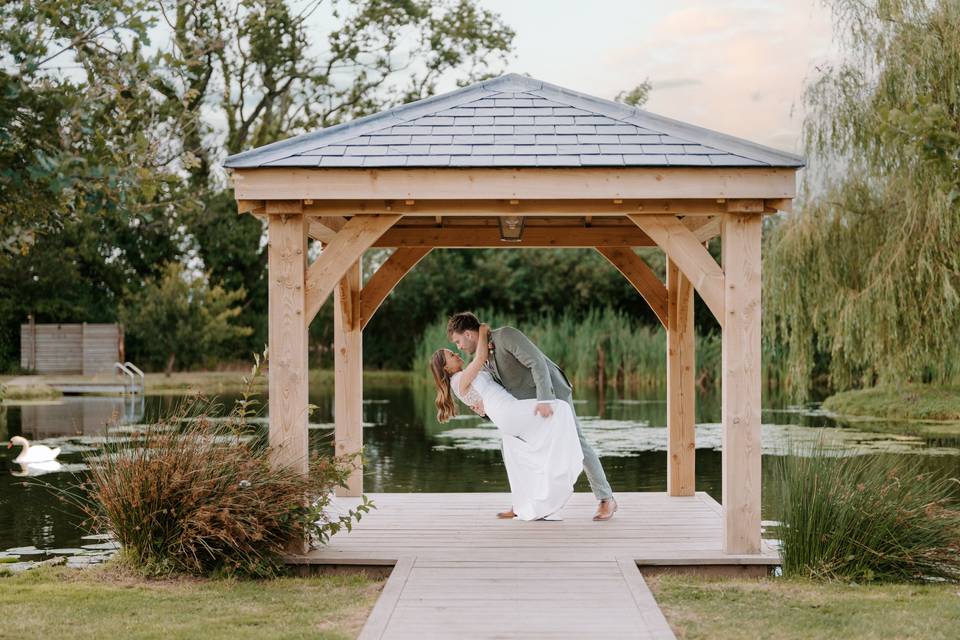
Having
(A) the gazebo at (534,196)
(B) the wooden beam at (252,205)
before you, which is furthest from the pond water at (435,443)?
(B) the wooden beam at (252,205)

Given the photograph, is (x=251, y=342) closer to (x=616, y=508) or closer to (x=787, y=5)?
(x=787, y=5)

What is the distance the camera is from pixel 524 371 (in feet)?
25.6

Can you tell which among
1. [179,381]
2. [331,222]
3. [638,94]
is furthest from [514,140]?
[638,94]

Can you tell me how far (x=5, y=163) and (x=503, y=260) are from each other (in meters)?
26.1

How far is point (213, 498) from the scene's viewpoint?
6.53 m

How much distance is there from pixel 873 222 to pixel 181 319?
18.7m

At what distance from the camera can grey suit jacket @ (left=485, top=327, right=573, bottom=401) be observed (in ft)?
24.7

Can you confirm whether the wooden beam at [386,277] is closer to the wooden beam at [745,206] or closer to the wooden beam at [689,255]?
the wooden beam at [689,255]

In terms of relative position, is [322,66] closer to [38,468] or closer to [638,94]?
[638,94]

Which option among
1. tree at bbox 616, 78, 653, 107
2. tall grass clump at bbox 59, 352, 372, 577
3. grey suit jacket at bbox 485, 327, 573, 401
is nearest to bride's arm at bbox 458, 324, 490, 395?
grey suit jacket at bbox 485, 327, 573, 401

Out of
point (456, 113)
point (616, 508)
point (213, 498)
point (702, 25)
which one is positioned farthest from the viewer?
point (702, 25)

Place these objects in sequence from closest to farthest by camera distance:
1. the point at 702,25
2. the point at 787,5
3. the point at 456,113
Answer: the point at 456,113 < the point at 787,5 < the point at 702,25

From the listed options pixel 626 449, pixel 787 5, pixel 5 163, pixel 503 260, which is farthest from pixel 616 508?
pixel 503 260

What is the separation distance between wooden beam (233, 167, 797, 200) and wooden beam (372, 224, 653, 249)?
85.0 inches
